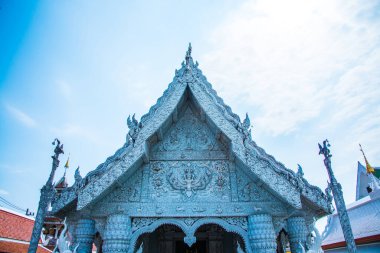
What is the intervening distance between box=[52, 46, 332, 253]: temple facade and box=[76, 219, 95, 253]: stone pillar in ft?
0.06

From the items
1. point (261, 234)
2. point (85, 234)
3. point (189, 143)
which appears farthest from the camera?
point (189, 143)

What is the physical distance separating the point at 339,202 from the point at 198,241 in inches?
167

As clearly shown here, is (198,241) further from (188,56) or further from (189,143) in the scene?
(188,56)

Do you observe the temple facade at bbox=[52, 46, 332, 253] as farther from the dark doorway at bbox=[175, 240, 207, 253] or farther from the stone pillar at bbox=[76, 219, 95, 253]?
the dark doorway at bbox=[175, 240, 207, 253]

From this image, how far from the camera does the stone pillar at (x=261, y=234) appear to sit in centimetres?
481

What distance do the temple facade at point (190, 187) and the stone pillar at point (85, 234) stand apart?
0.8 inches

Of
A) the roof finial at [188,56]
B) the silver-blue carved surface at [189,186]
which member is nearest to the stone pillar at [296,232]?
the silver-blue carved surface at [189,186]

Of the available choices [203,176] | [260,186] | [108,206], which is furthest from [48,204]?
[260,186]

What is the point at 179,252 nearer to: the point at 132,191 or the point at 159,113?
the point at 132,191

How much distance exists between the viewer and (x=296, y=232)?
16.3 feet

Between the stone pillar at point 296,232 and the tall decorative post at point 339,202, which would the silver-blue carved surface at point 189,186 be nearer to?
the stone pillar at point 296,232

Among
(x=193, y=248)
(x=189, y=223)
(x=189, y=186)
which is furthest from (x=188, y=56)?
(x=193, y=248)

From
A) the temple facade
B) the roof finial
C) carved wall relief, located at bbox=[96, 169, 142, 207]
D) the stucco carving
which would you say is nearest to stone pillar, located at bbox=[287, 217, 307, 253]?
the temple facade

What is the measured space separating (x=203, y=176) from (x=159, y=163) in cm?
110
